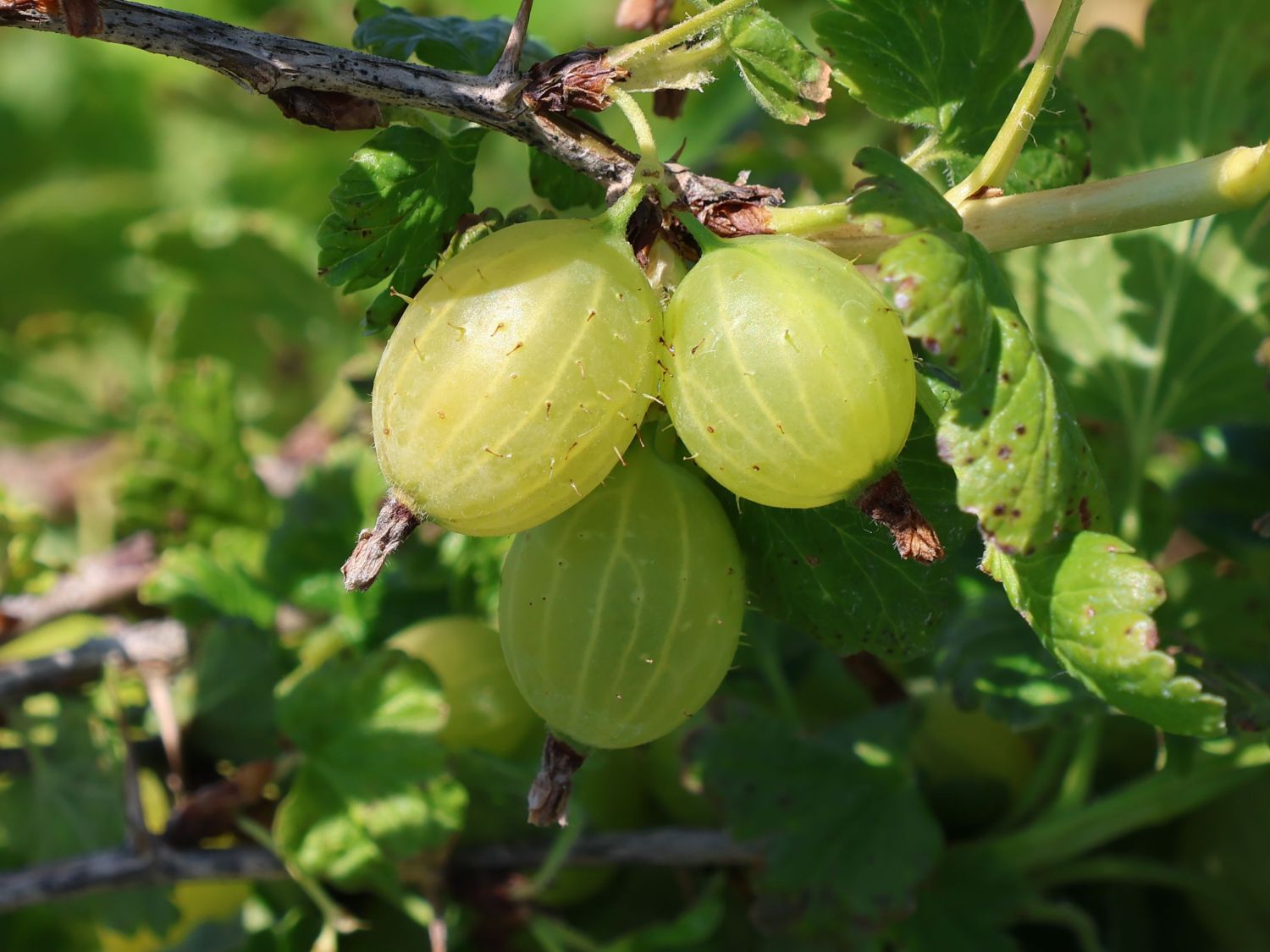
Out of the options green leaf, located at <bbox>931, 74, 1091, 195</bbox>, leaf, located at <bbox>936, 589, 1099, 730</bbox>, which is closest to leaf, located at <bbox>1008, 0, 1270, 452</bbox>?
leaf, located at <bbox>936, 589, 1099, 730</bbox>

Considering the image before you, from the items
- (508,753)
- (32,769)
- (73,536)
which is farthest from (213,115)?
(508,753)

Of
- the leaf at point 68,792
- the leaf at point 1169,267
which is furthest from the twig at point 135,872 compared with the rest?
the leaf at point 1169,267

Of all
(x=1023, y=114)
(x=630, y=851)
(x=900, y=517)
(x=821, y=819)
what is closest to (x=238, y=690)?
(x=630, y=851)

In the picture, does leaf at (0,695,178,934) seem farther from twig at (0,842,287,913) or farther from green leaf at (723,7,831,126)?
green leaf at (723,7,831,126)

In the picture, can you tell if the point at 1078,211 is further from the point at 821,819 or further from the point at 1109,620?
the point at 821,819

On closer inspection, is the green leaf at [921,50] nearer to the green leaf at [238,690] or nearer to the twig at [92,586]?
the green leaf at [238,690]

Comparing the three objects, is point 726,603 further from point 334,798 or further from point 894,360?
point 334,798
